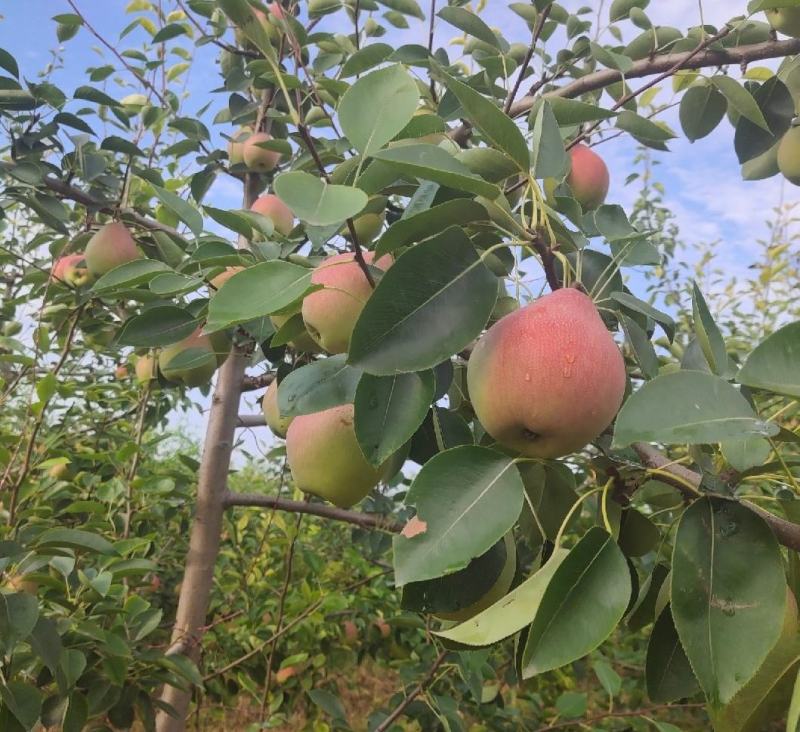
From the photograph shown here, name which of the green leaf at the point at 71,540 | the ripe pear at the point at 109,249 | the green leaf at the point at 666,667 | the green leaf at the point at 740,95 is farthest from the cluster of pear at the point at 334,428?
the ripe pear at the point at 109,249

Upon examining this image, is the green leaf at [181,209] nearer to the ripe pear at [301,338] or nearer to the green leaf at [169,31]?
the ripe pear at [301,338]

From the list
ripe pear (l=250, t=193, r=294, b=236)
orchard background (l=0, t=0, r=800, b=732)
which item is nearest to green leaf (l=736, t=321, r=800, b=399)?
orchard background (l=0, t=0, r=800, b=732)

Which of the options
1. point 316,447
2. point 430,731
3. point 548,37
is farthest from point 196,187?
point 430,731

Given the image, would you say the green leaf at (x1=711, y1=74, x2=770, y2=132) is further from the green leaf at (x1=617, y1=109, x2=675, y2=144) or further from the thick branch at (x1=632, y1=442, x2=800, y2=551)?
the thick branch at (x1=632, y1=442, x2=800, y2=551)

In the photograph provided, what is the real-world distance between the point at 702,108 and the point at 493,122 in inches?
41.1

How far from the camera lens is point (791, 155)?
1.49 meters

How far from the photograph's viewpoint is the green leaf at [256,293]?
571 millimetres

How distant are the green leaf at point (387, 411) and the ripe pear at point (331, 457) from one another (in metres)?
0.17

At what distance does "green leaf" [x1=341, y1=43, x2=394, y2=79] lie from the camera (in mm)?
1056

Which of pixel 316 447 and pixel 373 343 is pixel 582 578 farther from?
pixel 316 447

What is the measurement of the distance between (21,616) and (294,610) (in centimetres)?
96

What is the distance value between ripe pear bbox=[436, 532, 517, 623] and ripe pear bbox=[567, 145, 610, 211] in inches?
42.3

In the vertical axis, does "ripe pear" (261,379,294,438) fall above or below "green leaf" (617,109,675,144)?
below

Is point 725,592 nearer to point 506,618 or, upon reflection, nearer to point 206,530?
point 506,618
